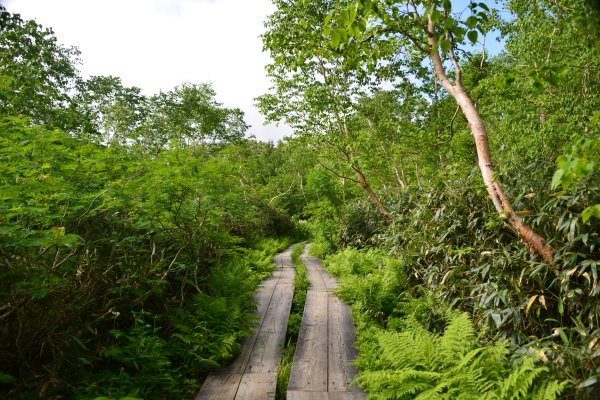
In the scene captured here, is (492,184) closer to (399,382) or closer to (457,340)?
(457,340)

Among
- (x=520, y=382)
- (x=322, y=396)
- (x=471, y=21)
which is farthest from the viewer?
(x=322, y=396)

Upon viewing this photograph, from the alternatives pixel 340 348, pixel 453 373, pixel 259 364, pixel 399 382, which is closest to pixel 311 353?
pixel 340 348

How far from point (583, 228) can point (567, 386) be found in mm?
1601

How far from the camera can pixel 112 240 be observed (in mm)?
3277

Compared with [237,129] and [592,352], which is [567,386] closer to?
[592,352]

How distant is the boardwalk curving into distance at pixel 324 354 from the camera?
310 cm

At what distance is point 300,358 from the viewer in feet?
12.3

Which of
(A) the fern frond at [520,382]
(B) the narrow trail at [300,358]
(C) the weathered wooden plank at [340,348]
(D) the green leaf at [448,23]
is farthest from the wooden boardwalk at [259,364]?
(D) the green leaf at [448,23]

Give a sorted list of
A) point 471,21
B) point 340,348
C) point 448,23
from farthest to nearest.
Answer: point 340,348
point 471,21
point 448,23

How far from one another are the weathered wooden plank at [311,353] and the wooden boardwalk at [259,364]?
231 millimetres

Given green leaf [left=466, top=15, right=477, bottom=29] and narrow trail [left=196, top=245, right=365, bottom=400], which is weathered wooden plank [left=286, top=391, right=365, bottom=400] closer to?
narrow trail [left=196, top=245, right=365, bottom=400]

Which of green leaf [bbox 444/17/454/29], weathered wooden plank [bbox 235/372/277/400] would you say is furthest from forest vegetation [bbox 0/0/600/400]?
weathered wooden plank [bbox 235/372/277/400]

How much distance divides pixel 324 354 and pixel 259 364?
748mm

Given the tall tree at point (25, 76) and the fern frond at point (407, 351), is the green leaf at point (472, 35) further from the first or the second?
the tall tree at point (25, 76)
